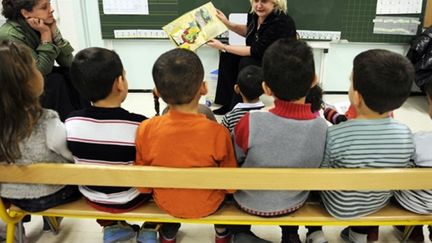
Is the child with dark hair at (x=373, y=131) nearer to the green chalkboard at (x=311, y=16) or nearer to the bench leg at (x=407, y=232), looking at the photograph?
the bench leg at (x=407, y=232)

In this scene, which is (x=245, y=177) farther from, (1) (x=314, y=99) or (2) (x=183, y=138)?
(1) (x=314, y=99)

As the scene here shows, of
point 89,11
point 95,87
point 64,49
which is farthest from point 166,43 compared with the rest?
point 95,87

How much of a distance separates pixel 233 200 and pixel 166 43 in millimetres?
2579

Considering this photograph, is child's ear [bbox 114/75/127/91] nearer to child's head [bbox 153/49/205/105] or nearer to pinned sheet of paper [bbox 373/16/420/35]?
child's head [bbox 153/49/205/105]

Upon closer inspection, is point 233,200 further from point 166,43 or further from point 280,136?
point 166,43

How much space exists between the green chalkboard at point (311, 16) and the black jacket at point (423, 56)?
0.28 meters

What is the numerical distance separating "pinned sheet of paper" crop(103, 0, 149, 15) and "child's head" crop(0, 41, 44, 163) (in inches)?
94.1

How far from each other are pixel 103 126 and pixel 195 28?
1.61 meters

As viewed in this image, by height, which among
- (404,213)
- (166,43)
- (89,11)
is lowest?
(404,213)

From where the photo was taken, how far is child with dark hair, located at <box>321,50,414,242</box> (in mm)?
1204

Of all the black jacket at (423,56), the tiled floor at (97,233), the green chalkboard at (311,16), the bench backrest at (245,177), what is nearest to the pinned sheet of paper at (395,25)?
the green chalkboard at (311,16)

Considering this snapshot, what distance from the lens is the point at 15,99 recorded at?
48.3 inches

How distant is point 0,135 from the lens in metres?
1.21

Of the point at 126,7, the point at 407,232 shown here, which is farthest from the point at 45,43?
the point at 407,232
